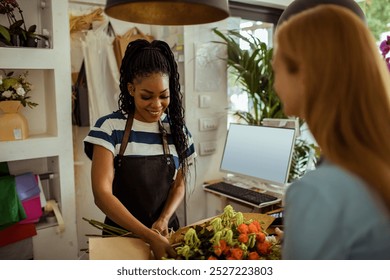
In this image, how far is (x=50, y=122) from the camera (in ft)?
6.03

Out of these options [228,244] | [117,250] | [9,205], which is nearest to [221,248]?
[228,244]

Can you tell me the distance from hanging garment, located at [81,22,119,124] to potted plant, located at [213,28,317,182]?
0.68 meters

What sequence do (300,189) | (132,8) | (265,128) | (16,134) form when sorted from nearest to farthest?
1. (300,189)
2. (132,8)
3. (16,134)
4. (265,128)

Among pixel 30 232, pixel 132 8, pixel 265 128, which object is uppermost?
pixel 132 8

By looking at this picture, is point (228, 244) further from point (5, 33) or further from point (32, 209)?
point (5, 33)

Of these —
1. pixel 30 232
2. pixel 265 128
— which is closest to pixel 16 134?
pixel 30 232

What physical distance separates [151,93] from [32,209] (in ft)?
3.17

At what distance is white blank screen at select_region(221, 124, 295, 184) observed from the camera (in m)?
1.94

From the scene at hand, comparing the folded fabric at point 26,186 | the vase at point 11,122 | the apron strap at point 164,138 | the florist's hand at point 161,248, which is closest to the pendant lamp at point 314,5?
the apron strap at point 164,138

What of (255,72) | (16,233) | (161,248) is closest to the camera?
(161,248)

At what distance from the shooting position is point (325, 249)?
19.8 inches

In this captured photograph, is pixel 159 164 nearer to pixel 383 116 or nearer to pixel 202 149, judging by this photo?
pixel 383 116

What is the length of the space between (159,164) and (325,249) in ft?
2.57
